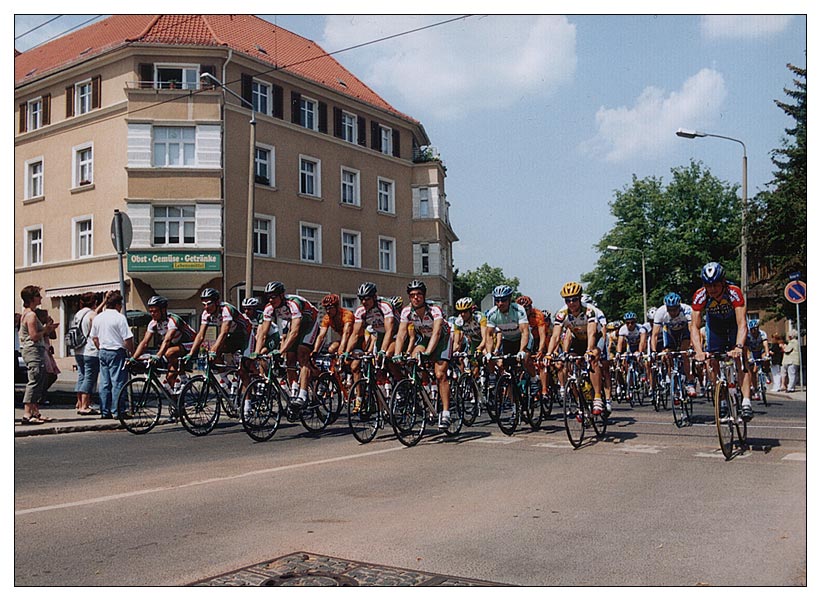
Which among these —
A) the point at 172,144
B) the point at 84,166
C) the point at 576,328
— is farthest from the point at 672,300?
the point at 172,144

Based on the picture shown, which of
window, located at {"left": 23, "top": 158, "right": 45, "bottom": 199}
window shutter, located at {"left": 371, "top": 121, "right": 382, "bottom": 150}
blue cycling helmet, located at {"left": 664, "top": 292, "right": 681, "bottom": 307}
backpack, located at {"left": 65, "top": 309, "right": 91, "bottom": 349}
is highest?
window shutter, located at {"left": 371, "top": 121, "right": 382, "bottom": 150}

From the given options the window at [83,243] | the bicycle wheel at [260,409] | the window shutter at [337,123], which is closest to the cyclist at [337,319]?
the bicycle wheel at [260,409]

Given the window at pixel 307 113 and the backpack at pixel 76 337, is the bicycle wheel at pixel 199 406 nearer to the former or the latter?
the backpack at pixel 76 337

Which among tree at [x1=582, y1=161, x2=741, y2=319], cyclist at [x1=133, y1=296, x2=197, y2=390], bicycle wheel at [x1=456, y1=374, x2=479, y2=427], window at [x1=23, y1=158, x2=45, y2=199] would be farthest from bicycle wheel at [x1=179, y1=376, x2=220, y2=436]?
tree at [x1=582, y1=161, x2=741, y2=319]

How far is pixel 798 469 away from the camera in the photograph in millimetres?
7934

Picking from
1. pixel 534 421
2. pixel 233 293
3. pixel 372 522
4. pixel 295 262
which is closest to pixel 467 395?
pixel 534 421

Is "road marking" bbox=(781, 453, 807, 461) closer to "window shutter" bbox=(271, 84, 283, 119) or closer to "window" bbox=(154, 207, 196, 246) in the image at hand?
"window" bbox=(154, 207, 196, 246)

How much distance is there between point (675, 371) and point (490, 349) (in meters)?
3.41

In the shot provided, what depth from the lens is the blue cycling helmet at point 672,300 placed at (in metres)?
13.9

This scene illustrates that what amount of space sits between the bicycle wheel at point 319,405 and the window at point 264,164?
23645 millimetres

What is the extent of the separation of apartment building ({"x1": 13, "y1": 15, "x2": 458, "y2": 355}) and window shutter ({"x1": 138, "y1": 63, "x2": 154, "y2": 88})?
7cm

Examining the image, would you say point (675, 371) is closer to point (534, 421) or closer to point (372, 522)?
point (534, 421)

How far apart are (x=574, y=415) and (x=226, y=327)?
4.81 m

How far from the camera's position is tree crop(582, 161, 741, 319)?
9648 mm
